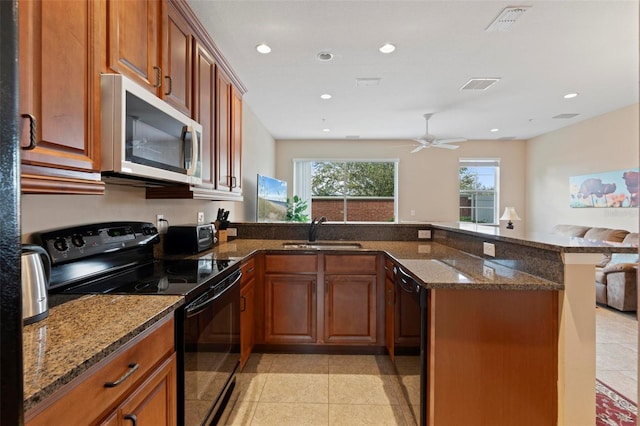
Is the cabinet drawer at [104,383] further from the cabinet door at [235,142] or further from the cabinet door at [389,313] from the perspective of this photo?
the cabinet door at [235,142]

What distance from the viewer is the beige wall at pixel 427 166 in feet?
22.5

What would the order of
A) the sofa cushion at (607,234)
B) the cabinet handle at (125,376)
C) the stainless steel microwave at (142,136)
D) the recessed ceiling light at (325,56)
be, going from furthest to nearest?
the sofa cushion at (607,234) < the recessed ceiling light at (325,56) < the stainless steel microwave at (142,136) < the cabinet handle at (125,376)

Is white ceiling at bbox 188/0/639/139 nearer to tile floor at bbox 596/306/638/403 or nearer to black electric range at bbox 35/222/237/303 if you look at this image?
black electric range at bbox 35/222/237/303

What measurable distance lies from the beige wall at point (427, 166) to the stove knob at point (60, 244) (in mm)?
5696

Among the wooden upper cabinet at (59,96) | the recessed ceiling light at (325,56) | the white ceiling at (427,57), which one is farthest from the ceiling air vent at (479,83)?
the wooden upper cabinet at (59,96)

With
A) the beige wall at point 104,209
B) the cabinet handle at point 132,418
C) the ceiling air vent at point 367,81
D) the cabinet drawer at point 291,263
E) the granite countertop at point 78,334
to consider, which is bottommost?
the cabinet handle at point 132,418

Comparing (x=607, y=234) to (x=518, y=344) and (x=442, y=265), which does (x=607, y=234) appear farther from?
(x=518, y=344)

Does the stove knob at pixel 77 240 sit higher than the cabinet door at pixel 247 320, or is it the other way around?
the stove knob at pixel 77 240

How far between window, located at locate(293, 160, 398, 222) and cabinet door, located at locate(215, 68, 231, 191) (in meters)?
4.31

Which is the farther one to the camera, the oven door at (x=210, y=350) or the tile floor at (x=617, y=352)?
the tile floor at (x=617, y=352)

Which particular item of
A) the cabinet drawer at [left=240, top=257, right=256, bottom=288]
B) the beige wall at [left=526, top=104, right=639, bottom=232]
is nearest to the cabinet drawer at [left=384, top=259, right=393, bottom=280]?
the cabinet drawer at [left=240, top=257, right=256, bottom=288]

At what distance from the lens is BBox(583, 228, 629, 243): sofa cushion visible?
4.23m

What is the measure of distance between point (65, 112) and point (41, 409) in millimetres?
856

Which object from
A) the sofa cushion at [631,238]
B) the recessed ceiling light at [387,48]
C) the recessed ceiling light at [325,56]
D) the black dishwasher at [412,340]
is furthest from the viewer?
the sofa cushion at [631,238]
